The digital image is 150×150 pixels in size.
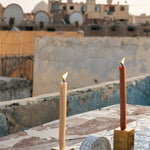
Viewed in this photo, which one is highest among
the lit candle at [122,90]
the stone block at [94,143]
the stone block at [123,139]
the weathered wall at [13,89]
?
the lit candle at [122,90]

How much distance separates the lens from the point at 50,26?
32094mm

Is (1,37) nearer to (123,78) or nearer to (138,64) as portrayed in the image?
(138,64)

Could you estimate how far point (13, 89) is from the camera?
1093cm

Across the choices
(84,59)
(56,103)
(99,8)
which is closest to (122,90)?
(56,103)

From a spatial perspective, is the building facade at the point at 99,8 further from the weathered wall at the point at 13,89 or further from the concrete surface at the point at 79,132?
the concrete surface at the point at 79,132

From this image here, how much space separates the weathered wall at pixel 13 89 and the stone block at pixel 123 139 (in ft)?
29.1

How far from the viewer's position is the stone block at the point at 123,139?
177 cm

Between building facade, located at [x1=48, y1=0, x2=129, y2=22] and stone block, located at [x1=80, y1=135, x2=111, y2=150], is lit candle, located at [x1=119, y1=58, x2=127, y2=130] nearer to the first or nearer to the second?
stone block, located at [x1=80, y1=135, x2=111, y2=150]

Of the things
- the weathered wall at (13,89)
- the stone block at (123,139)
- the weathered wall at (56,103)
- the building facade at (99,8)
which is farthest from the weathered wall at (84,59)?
the building facade at (99,8)

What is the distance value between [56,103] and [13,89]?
22.1 ft

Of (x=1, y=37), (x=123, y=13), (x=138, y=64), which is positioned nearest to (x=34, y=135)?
(x=138, y=64)

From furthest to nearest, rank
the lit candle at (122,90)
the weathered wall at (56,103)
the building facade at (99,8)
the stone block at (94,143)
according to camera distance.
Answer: the building facade at (99,8) → the weathered wall at (56,103) → the lit candle at (122,90) → the stone block at (94,143)

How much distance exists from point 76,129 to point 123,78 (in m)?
1.87

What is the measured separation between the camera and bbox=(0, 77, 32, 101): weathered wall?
10461 millimetres
